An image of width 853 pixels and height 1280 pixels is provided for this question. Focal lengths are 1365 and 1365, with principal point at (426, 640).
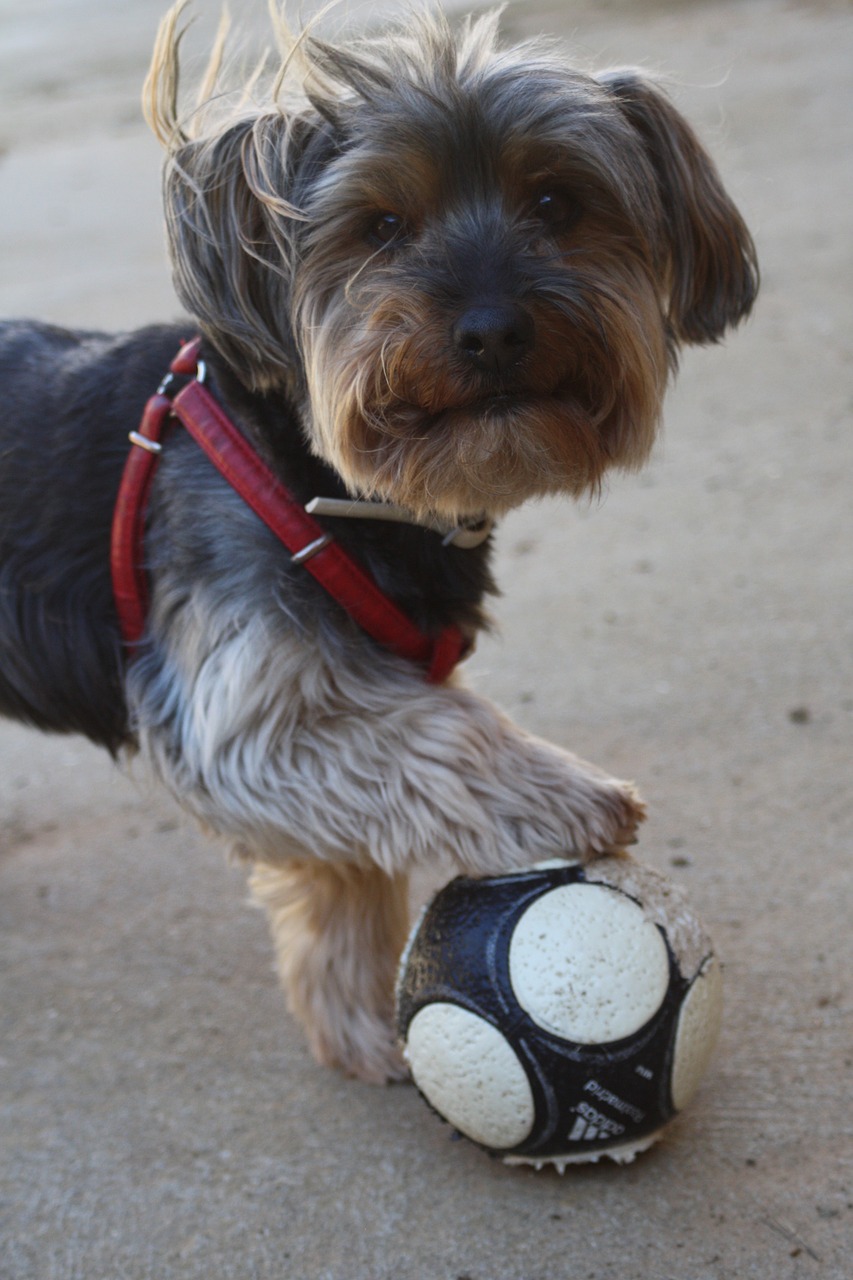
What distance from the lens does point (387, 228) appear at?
235cm

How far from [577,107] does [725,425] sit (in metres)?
3.12

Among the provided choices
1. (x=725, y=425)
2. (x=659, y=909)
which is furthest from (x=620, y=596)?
(x=659, y=909)

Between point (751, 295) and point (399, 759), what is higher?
point (751, 295)

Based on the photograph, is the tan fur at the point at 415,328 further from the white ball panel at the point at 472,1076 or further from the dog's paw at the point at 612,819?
the white ball panel at the point at 472,1076

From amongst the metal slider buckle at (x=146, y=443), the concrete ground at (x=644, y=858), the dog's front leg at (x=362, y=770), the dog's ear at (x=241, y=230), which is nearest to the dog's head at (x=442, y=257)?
the dog's ear at (x=241, y=230)

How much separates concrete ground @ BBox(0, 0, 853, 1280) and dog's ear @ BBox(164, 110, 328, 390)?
904 millimetres

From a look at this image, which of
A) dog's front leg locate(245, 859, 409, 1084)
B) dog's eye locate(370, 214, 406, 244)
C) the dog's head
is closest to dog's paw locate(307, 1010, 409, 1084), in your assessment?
dog's front leg locate(245, 859, 409, 1084)

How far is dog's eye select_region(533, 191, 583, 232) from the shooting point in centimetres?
236

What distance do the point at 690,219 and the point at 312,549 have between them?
952mm

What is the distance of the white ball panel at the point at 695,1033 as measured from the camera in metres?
2.28

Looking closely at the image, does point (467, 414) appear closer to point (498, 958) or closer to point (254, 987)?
point (498, 958)

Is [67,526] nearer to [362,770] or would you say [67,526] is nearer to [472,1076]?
[362,770]

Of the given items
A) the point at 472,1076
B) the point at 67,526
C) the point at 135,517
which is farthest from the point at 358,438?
the point at 472,1076

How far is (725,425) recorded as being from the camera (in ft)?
17.5
